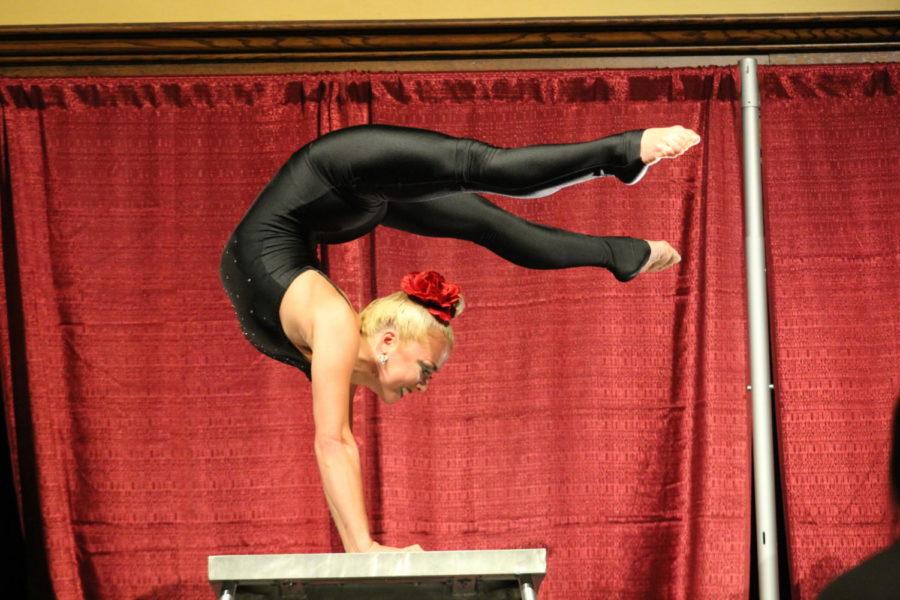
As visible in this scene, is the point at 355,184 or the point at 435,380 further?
the point at 435,380

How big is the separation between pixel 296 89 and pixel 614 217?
101cm

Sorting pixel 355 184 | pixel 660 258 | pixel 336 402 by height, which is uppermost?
pixel 355 184

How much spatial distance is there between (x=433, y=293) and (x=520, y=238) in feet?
1.90

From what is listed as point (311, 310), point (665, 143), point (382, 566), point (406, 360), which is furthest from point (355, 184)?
point (382, 566)

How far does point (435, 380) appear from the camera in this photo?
3.45 metres

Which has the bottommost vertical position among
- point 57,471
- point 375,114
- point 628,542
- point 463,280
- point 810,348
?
point 628,542

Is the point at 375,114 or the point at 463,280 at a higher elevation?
the point at 375,114

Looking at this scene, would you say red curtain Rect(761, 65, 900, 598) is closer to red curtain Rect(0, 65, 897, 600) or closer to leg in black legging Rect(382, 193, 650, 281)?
red curtain Rect(0, 65, 897, 600)

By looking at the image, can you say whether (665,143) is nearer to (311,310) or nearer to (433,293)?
(433,293)

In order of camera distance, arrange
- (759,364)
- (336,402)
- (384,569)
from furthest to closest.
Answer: (759,364) → (336,402) → (384,569)

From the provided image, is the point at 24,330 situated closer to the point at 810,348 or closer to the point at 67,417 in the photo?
the point at 67,417

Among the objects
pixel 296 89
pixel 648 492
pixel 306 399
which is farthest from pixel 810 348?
pixel 296 89

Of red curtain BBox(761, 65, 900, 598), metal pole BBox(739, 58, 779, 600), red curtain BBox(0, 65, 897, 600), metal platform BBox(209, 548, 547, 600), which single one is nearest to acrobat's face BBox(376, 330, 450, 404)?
red curtain BBox(0, 65, 897, 600)

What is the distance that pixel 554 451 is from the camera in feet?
11.2
